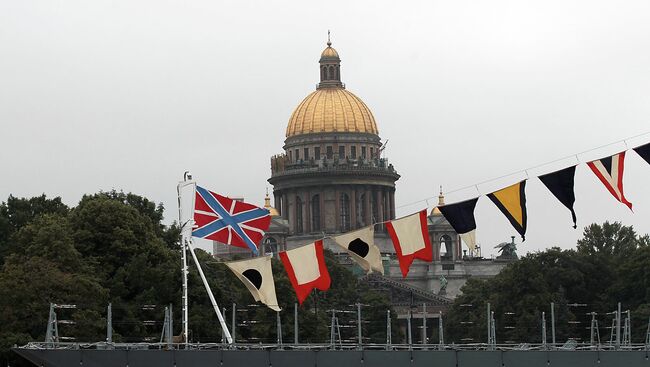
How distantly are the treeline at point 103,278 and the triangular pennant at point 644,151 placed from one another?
34844 mm

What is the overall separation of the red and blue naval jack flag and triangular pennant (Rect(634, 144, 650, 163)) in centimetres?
1268

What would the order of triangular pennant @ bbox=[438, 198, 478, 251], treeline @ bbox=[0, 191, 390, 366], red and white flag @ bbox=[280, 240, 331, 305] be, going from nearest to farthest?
1. triangular pennant @ bbox=[438, 198, 478, 251]
2. red and white flag @ bbox=[280, 240, 331, 305]
3. treeline @ bbox=[0, 191, 390, 366]

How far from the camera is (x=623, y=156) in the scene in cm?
7325

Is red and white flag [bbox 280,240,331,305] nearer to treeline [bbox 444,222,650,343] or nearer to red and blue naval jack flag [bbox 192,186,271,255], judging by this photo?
red and blue naval jack flag [bbox 192,186,271,255]

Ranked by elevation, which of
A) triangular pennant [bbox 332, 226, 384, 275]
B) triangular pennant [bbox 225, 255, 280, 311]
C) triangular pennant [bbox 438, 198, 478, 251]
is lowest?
triangular pennant [bbox 225, 255, 280, 311]

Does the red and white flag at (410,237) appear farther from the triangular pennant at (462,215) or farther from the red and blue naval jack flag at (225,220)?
the red and blue naval jack flag at (225,220)

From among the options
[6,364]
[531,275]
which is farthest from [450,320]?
[6,364]

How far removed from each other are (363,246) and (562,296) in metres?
83.6

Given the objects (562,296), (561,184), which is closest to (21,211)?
(562,296)

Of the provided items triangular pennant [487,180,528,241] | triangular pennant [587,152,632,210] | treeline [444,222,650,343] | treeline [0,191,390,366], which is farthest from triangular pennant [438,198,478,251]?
treeline [444,222,650,343]

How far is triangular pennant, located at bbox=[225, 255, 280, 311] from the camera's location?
249ft

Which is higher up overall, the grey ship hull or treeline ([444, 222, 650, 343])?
treeline ([444, 222, 650, 343])

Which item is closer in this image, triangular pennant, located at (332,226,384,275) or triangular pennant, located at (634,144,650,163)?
triangular pennant, located at (634,144,650,163)

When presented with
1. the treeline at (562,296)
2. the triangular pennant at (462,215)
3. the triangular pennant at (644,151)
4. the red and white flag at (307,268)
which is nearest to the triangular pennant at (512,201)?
the triangular pennant at (462,215)
